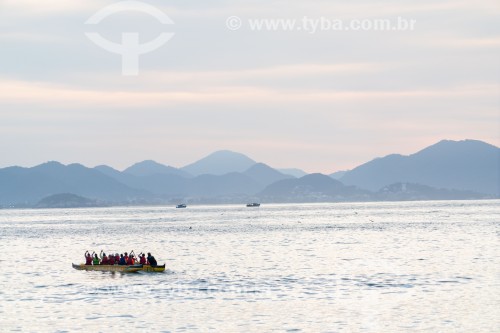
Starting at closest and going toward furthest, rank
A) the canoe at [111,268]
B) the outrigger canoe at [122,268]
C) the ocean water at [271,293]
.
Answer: the ocean water at [271,293], the outrigger canoe at [122,268], the canoe at [111,268]

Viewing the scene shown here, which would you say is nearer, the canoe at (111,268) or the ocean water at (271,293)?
the ocean water at (271,293)

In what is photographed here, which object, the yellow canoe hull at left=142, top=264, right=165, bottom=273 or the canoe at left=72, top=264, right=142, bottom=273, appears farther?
the canoe at left=72, top=264, right=142, bottom=273

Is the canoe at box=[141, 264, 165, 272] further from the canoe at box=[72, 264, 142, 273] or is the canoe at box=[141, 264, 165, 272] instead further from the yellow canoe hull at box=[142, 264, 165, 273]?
the canoe at box=[72, 264, 142, 273]

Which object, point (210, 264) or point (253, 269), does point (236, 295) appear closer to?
point (253, 269)

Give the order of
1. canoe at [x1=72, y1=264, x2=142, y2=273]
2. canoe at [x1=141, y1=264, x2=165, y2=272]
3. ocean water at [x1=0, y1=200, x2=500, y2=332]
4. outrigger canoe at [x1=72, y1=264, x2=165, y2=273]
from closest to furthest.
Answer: ocean water at [x1=0, y1=200, x2=500, y2=332] → canoe at [x1=141, y1=264, x2=165, y2=272] → outrigger canoe at [x1=72, y1=264, x2=165, y2=273] → canoe at [x1=72, y1=264, x2=142, y2=273]

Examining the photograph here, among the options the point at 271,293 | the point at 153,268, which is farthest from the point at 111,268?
the point at 271,293

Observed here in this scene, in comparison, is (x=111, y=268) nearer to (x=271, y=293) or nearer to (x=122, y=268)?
(x=122, y=268)

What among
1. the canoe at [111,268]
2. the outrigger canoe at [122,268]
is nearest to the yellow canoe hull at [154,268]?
the outrigger canoe at [122,268]

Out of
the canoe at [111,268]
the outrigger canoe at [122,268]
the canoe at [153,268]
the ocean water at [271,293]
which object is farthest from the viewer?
the canoe at [111,268]

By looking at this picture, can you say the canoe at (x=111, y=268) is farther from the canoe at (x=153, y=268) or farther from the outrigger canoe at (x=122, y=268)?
the canoe at (x=153, y=268)

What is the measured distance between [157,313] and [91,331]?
22.6ft

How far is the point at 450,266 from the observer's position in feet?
273

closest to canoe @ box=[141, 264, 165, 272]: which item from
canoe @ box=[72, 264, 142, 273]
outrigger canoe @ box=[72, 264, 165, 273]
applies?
outrigger canoe @ box=[72, 264, 165, 273]

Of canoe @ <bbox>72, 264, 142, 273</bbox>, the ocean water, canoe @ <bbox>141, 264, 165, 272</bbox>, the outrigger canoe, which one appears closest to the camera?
the ocean water
